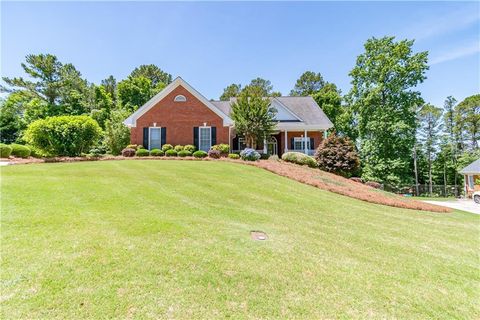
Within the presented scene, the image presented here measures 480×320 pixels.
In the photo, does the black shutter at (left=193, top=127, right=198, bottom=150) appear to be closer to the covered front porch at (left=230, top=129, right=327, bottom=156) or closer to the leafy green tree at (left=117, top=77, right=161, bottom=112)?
the covered front porch at (left=230, top=129, right=327, bottom=156)

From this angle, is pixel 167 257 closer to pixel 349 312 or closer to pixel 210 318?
pixel 210 318

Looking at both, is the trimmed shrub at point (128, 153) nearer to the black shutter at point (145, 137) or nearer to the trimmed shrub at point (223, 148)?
the black shutter at point (145, 137)

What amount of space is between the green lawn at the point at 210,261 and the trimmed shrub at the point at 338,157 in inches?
520

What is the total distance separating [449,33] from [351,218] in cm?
1024

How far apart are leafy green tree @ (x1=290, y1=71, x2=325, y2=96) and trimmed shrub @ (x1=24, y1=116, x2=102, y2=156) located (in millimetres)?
39035

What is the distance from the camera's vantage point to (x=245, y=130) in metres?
21.7

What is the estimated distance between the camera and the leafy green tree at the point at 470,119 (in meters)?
38.1

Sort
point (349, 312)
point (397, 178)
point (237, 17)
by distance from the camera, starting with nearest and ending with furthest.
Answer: point (349, 312), point (237, 17), point (397, 178)

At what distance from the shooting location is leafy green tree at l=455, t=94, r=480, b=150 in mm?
38094

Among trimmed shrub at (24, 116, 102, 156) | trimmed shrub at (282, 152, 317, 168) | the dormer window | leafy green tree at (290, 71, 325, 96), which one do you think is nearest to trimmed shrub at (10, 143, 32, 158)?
trimmed shrub at (24, 116, 102, 156)

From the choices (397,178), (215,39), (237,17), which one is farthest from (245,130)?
(397,178)

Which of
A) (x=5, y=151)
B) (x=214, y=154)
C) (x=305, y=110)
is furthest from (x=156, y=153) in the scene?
(x=305, y=110)

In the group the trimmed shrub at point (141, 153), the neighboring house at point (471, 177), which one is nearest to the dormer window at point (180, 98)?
the trimmed shrub at point (141, 153)

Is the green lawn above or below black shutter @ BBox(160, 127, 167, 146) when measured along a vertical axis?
below
